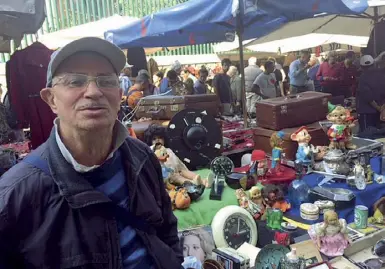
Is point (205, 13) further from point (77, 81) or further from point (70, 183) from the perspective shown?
point (70, 183)

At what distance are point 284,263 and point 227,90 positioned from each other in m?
5.79

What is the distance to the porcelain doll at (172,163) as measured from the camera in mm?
3164

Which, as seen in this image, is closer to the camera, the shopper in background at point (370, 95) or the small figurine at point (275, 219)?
the small figurine at point (275, 219)

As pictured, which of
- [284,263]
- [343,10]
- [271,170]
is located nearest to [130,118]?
[271,170]

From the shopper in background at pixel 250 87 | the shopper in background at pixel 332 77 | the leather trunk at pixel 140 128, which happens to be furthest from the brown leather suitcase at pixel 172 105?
the shopper in background at pixel 332 77

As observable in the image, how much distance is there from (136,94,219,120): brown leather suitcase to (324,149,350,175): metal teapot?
1235 millimetres

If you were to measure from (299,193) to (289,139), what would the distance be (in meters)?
0.74

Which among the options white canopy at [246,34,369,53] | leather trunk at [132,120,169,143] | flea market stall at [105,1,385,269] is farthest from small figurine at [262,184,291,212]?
white canopy at [246,34,369,53]

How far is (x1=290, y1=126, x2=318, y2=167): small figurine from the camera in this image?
3.48 meters

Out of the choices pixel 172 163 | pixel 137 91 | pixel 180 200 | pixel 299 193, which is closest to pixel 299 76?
pixel 137 91

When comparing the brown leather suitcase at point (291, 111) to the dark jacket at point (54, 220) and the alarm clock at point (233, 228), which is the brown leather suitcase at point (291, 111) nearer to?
the alarm clock at point (233, 228)

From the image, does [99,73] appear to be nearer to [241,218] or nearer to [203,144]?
[241,218]

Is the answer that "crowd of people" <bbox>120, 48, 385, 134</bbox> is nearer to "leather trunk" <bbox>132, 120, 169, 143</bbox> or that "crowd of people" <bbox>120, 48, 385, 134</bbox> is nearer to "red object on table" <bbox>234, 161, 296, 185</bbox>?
"leather trunk" <bbox>132, 120, 169, 143</bbox>

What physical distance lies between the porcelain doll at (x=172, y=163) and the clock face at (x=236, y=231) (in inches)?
21.9
